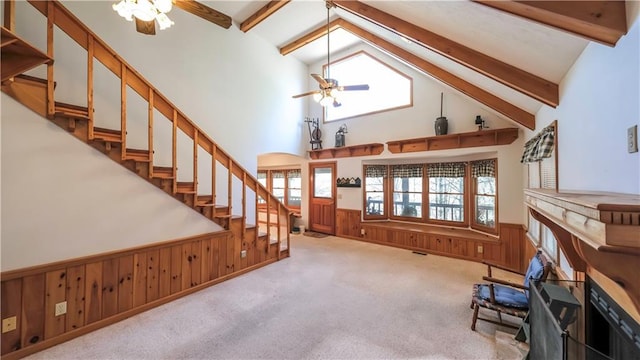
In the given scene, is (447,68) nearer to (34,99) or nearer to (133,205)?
(133,205)

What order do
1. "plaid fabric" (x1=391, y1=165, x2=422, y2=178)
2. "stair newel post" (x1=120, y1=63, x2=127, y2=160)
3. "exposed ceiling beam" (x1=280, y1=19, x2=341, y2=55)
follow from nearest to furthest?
"stair newel post" (x1=120, y1=63, x2=127, y2=160) < "exposed ceiling beam" (x1=280, y1=19, x2=341, y2=55) < "plaid fabric" (x1=391, y1=165, x2=422, y2=178)

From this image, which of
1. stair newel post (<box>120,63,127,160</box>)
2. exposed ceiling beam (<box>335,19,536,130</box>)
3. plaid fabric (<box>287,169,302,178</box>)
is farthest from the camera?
plaid fabric (<box>287,169,302,178</box>)

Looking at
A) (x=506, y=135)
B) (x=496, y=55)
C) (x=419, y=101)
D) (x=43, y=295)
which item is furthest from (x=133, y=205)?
(x=506, y=135)

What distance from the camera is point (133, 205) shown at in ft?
9.70

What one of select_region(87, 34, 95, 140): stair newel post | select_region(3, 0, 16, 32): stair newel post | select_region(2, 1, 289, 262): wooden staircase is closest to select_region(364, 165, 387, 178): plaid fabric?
select_region(2, 1, 289, 262): wooden staircase

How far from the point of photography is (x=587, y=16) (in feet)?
4.08

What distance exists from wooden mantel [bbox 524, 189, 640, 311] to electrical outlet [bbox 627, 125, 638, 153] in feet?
1.40

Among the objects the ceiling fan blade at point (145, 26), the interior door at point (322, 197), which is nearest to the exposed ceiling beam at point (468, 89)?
the interior door at point (322, 197)

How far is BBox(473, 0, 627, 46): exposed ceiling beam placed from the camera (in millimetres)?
1209

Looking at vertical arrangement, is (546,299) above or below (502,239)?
above

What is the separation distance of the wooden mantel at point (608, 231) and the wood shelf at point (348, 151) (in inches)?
192

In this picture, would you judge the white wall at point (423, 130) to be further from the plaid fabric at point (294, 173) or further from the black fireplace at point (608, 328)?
the black fireplace at point (608, 328)

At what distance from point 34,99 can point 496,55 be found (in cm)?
452

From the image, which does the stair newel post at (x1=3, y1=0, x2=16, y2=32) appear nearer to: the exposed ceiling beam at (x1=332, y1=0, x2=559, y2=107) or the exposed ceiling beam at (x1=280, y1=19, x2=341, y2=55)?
the exposed ceiling beam at (x1=332, y1=0, x2=559, y2=107)
